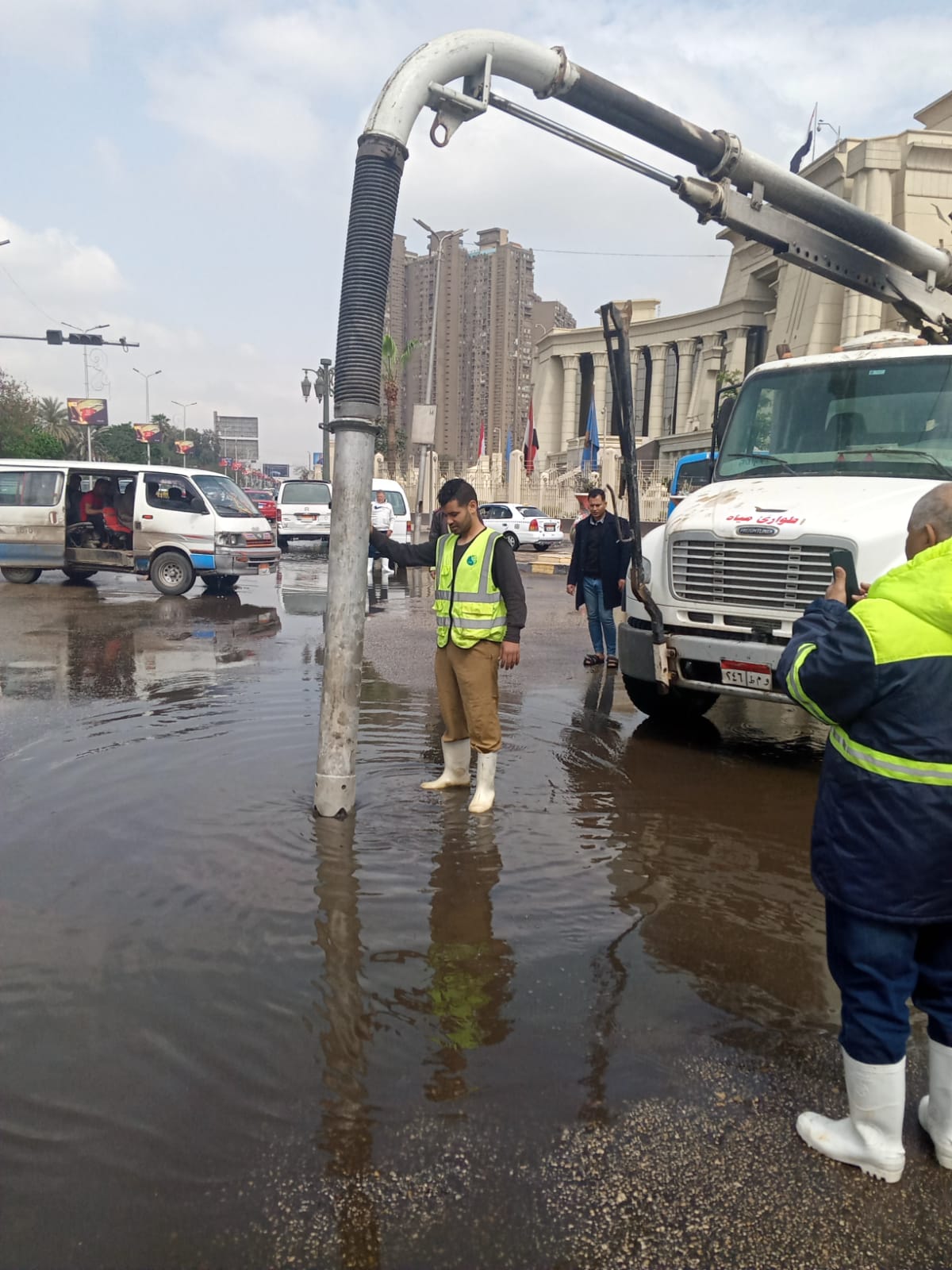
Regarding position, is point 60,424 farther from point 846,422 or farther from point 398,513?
point 846,422

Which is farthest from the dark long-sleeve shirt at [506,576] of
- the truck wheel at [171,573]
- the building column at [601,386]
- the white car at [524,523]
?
the building column at [601,386]

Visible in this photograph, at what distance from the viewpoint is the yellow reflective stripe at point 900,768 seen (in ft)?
7.84

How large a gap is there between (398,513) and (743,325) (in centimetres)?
3603

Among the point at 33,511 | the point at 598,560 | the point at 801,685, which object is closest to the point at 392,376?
the point at 33,511

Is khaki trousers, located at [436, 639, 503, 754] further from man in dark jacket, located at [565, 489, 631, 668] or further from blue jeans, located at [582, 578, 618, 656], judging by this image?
blue jeans, located at [582, 578, 618, 656]

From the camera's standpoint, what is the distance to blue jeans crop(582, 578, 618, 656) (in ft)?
31.9

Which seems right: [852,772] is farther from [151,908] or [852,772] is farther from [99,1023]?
[151,908]

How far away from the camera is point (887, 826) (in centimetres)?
242

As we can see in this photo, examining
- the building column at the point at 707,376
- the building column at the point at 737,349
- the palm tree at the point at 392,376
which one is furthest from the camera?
the building column at the point at 707,376

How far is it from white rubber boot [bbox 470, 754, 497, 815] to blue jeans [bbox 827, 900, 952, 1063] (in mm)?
2895

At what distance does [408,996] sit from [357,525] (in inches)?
94.4

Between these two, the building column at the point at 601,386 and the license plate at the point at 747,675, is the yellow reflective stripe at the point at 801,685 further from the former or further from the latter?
the building column at the point at 601,386

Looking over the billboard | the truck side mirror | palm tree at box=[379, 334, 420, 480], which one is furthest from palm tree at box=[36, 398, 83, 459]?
the truck side mirror

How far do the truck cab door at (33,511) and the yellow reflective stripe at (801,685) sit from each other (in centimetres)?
1594
